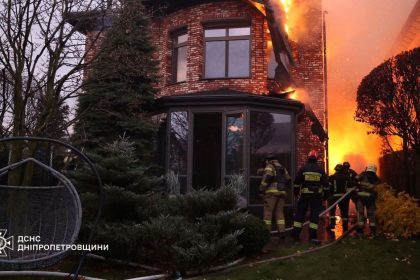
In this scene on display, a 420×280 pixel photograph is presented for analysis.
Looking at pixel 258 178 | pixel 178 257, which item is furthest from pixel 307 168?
pixel 178 257

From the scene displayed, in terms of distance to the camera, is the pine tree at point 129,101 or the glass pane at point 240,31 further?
the glass pane at point 240,31

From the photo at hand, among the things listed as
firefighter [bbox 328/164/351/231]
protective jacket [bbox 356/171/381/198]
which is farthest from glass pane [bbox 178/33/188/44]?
protective jacket [bbox 356/171/381/198]

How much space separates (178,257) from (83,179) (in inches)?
99.9

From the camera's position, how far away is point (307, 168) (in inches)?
367

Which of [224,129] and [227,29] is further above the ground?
[227,29]

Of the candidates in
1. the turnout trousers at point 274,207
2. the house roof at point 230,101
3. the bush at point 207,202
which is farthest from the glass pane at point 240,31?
the bush at point 207,202

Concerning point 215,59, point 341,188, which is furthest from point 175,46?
point 341,188

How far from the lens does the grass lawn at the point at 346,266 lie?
6551mm

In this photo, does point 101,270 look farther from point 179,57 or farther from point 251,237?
point 179,57

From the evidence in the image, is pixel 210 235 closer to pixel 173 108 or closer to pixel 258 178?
pixel 258 178

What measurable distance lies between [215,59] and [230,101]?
3.16m

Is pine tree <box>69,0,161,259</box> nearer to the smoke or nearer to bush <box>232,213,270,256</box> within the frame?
bush <box>232,213,270,256</box>

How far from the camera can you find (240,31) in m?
14.3

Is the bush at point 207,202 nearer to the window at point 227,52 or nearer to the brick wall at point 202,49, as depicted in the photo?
the brick wall at point 202,49
